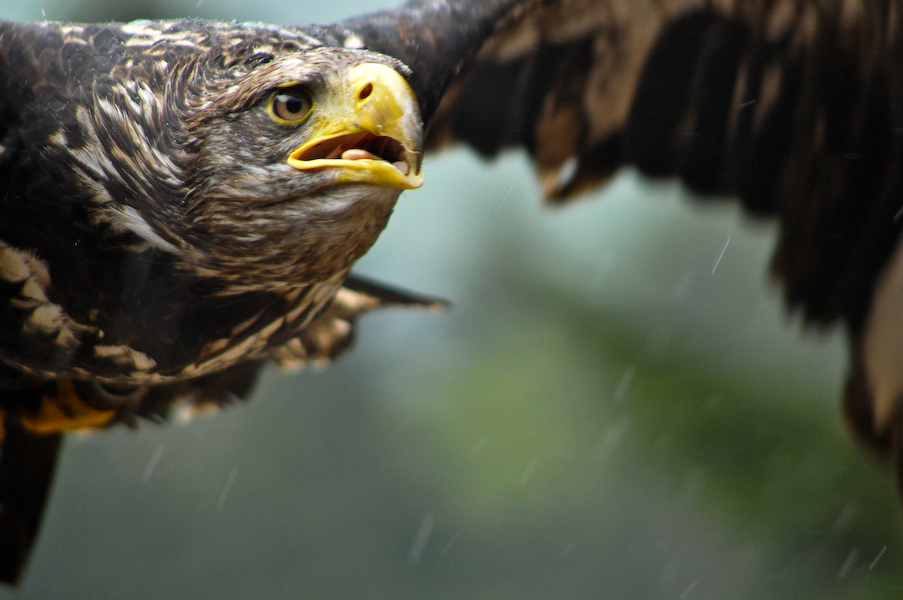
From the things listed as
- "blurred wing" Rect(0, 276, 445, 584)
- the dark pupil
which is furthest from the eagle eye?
"blurred wing" Rect(0, 276, 445, 584)

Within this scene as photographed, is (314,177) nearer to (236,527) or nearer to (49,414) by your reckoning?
(49,414)

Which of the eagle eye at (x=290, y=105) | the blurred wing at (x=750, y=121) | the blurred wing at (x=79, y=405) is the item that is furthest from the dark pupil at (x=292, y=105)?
the blurred wing at (x=750, y=121)

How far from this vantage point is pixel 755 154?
280 cm

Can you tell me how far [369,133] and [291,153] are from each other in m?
0.13

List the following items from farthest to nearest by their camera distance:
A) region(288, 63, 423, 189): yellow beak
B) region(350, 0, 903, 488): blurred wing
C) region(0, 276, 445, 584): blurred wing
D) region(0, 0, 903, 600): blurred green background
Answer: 1. region(0, 0, 903, 600): blurred green background
2. region(350, 0, 903, 488): blurred wing
3. region(0, 276, 445, 584): blurred wing
4. region(288, 63, 423, 189): yellow beak

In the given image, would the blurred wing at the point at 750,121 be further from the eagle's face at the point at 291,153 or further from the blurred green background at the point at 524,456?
the blurred green background at the point at 524,456

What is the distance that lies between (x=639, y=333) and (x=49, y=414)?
484cm

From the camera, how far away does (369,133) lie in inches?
53.7

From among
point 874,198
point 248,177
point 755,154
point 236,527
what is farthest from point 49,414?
point 236,527

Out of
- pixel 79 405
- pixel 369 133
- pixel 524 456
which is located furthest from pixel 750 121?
pixel 524 456

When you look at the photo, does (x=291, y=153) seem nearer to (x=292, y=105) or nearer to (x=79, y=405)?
(x=292, y=105)

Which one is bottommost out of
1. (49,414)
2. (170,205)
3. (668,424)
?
(668,424)

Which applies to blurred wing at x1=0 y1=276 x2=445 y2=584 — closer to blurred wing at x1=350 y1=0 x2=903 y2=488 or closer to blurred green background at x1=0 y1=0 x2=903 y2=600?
blurred wing at x1=350 y1=0 x2=903 y2=488

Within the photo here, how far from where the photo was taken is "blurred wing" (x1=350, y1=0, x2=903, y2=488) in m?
2.60
